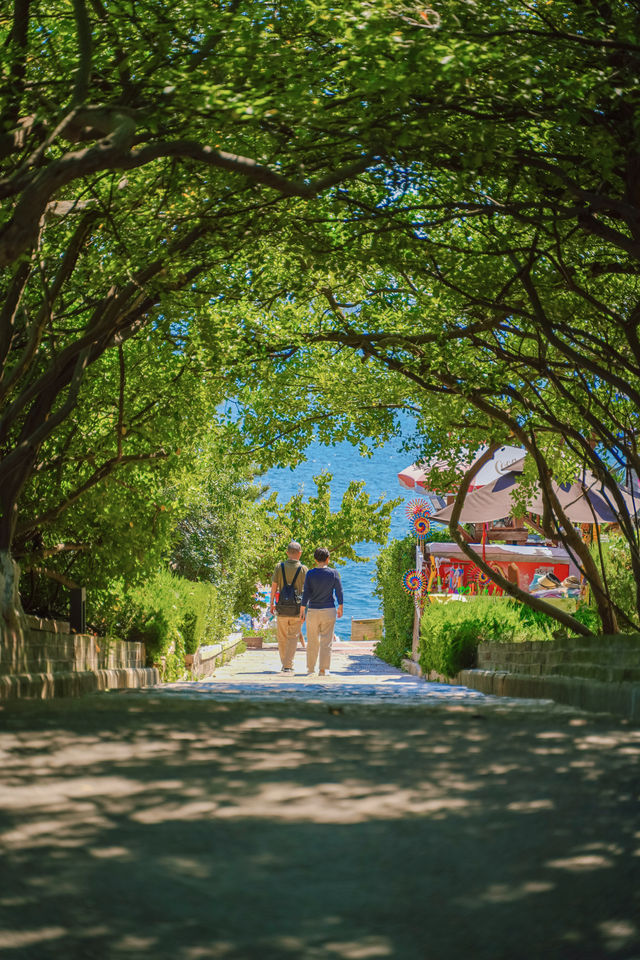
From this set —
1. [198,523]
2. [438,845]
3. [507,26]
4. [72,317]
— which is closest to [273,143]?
[507,26]

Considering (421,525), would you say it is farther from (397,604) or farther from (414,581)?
(397,604)

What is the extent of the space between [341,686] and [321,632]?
8.88 feet

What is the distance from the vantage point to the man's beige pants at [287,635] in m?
17.7

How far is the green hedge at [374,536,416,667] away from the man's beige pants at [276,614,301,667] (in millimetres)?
6297

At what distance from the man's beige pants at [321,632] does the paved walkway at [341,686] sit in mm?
336

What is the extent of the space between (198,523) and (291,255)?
16.5m

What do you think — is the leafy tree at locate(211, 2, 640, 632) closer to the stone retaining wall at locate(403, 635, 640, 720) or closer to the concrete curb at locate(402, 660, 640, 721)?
the stone retaining wall at locate(403, 635, 640, 720)

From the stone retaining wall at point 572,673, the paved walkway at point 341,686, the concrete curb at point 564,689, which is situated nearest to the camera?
the concrete curb at point 564,689

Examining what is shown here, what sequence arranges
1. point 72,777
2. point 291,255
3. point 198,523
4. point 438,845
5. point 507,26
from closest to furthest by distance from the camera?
point 438,845 → point 72,777 → point 507,26 → point 291,255 → point 198,523

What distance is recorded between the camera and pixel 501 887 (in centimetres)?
318

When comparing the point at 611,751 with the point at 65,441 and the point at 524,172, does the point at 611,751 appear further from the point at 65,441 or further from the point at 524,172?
the point at 65,441

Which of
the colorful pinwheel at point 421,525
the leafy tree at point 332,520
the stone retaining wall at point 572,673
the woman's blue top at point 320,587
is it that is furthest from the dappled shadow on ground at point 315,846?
the leafy tree at point 332,520

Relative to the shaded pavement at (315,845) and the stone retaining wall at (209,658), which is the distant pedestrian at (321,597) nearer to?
the stone retaining wall at (209,658)

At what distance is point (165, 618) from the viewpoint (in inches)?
677
